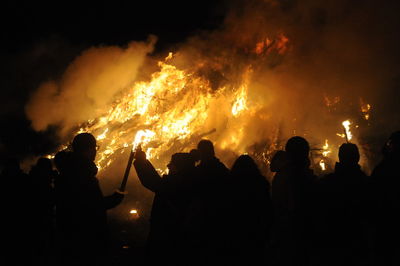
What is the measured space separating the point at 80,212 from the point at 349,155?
10.1 feet

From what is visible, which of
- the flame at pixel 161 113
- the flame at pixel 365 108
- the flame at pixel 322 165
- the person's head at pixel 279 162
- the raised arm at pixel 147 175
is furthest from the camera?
the flame at pixel 365 108

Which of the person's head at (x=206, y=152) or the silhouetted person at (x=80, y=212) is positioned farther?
the person's head at (x=206, y=152)

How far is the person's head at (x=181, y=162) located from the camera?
4.18 m

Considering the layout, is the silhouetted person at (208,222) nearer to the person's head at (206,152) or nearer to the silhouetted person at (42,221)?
the person's head at (206,152)

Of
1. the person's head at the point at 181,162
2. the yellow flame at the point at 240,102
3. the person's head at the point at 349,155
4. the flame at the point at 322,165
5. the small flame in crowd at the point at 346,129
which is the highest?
the small flame in crowd at the point at 346,129

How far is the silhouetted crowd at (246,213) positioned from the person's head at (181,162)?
290mm

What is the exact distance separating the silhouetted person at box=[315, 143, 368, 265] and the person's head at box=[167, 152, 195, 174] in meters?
1.59

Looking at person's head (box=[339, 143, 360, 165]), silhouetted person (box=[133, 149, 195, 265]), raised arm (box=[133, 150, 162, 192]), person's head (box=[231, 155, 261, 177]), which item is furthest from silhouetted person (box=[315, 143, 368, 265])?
raised arm (box=[133, 150, 162, 192])

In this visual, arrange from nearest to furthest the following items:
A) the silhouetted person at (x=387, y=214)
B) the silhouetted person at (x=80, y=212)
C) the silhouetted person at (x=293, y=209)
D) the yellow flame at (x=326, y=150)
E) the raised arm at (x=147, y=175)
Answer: the silhouetted person at (x=80, y=212) < the silhouetted person at (x=387, y=214) < the silhouetted person at (x=293, y=209) < the raised arm at (x=147, y=175) < the yellow flame at (x=326, y=150)

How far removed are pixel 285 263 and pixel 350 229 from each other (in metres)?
0.79

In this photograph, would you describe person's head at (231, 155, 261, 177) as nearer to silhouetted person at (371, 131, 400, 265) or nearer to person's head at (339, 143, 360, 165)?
silhouetted person at (371, 131, 400, 265)

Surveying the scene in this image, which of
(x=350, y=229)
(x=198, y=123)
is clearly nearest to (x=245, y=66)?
(x=198, y=123)

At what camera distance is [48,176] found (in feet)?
17.4

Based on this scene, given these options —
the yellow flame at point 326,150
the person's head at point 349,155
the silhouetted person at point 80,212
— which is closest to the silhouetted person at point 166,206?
the silhouetted person at point 80,212
